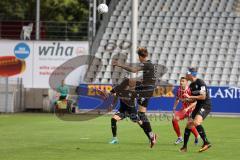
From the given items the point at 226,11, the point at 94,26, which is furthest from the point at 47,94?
the point at 226,11

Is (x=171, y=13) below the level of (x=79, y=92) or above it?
above

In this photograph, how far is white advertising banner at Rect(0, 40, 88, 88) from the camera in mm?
39875

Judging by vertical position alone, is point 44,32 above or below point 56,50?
above

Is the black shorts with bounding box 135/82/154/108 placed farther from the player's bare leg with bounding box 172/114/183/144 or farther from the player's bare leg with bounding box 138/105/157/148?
the player's bare leg with bounding box 172/114/183/144

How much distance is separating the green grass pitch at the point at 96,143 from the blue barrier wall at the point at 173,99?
322 inches

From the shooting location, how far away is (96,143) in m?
19.4

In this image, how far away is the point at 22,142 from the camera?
19.4m

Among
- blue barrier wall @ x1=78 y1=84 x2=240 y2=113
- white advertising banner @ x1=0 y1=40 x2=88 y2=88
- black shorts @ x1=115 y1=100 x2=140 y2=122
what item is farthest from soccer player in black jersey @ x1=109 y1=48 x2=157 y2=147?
white advertising banner @ x1=0 y1=40 x2=88 y2=88

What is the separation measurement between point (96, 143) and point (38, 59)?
21.3 m

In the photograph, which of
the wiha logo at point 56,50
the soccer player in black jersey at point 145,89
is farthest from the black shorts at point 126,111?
the wiha logo at point 56,50

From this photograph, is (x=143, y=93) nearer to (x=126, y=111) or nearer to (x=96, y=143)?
(x=126, y=111)

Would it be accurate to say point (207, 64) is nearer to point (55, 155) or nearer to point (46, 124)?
point (46, 124)

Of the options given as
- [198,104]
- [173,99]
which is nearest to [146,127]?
[198,104]

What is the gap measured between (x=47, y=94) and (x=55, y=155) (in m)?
23.3
